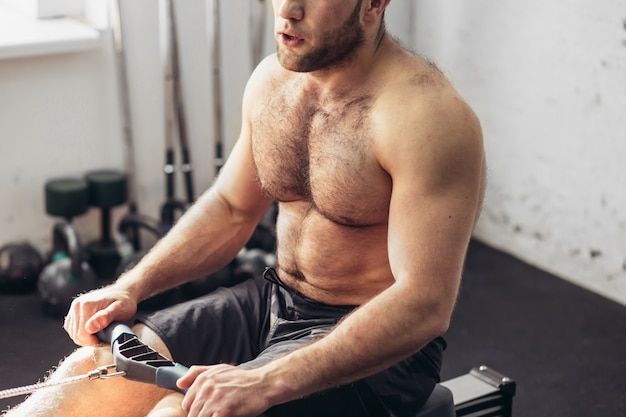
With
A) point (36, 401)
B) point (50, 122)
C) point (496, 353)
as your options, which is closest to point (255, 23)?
point (50, 122)

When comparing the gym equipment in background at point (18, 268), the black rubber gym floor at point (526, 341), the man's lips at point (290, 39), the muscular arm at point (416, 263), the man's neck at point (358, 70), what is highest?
the man's lips at point (290, 39)

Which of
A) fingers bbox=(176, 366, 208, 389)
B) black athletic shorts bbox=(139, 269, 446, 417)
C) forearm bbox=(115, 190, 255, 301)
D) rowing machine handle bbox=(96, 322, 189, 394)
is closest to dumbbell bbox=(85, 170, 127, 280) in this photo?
forearm bbox=(115, 190, 255, 301)

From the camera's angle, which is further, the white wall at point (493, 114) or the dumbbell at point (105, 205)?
the dumbbell at point (105, 205)

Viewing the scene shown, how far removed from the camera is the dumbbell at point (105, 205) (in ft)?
11.4

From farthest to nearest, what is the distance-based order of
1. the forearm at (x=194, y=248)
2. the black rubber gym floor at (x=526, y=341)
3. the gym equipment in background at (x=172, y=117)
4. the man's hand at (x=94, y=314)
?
1. the gym equipment in background at (x=172, y=117)
2. the black rubber gym floor at (x=526, y=341)
3. the forearm at (x=194, y=248)
4. the man's hand at (x=94, y=314)

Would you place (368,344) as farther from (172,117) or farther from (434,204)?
(172,117)

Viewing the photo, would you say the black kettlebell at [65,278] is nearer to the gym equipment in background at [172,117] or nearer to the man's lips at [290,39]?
the gym equipment in background at [172,117]

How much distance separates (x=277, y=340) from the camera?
186 cm

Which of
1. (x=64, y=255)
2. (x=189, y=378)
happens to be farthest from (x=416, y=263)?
(x=64, y=255)

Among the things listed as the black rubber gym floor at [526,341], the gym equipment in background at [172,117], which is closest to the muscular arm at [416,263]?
the black rubber gym floor at [526,341]

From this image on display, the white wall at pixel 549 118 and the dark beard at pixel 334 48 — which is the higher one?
the dark beard at pixel 334 48

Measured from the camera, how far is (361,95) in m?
1.76

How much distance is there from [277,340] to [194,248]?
0.27 m

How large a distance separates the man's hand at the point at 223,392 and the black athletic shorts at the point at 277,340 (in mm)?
73
